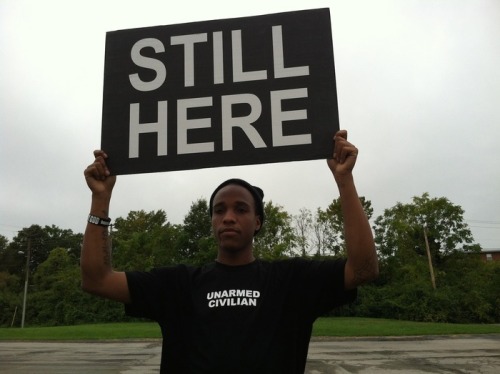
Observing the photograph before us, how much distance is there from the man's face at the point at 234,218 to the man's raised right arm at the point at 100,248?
1.86 feet

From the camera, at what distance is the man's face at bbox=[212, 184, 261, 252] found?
2262mm

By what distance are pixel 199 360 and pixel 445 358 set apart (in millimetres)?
11666

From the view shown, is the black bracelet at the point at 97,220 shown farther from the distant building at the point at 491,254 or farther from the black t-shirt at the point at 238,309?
the distant building at the point at 491,254

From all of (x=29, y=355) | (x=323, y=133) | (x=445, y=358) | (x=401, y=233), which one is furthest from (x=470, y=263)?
(x=323, y=133)

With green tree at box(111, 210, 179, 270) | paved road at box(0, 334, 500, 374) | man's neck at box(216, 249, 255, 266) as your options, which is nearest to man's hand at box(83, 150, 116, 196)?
man's neck at box(216, 249, 255, 266)

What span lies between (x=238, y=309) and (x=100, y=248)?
0.82 m

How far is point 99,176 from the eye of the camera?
247 centimetres

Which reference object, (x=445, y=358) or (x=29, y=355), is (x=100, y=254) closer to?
(x=445, y=358)

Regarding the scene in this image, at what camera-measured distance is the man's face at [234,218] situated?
2.26 meters

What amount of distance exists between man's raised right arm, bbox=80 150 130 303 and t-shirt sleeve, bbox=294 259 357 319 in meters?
0.93

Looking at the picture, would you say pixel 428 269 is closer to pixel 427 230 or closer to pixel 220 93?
pixel 427 230

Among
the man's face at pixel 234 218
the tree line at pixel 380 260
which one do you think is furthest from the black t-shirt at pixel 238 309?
the tree line at pixel 380 260

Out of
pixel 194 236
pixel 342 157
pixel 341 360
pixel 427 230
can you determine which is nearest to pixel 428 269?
pixel 427 230

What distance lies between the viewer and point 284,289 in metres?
2.21
